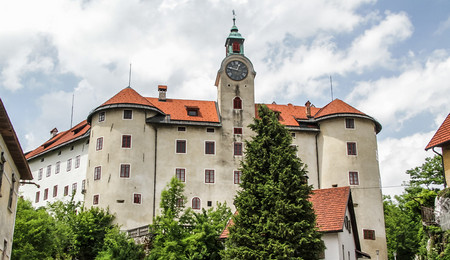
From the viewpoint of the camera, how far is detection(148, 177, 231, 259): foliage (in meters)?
39.8

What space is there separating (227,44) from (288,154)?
34.9 m

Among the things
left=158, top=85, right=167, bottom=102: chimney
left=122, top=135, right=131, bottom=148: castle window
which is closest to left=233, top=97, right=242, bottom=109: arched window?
left=158, top=85, right=167, bottom=102: chimney

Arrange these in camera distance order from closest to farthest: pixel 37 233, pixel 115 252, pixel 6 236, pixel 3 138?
pixel 3 138
pixel 6 236
pixel 37 233
pixel 115 252

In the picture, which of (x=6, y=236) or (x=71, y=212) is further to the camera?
(x=71, y=212)

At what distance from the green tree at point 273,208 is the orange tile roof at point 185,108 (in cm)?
2599

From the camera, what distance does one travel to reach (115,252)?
4291 centimetres

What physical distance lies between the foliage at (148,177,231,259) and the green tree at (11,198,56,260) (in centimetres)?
726

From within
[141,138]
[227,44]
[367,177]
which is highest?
[227,44]

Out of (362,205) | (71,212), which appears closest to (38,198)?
(71,212)

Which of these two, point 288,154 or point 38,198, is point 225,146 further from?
point 288,154

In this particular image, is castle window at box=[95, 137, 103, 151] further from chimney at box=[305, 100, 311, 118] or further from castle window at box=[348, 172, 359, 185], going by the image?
castle window at box=[348, 172, 359, 185]

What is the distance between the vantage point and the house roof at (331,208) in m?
31.7

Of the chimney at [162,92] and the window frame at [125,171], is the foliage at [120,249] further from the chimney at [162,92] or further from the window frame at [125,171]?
the chimney at [162,92]

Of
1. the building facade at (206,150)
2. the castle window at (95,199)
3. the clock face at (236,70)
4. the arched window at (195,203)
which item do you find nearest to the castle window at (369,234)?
the building facade at (206,150)
